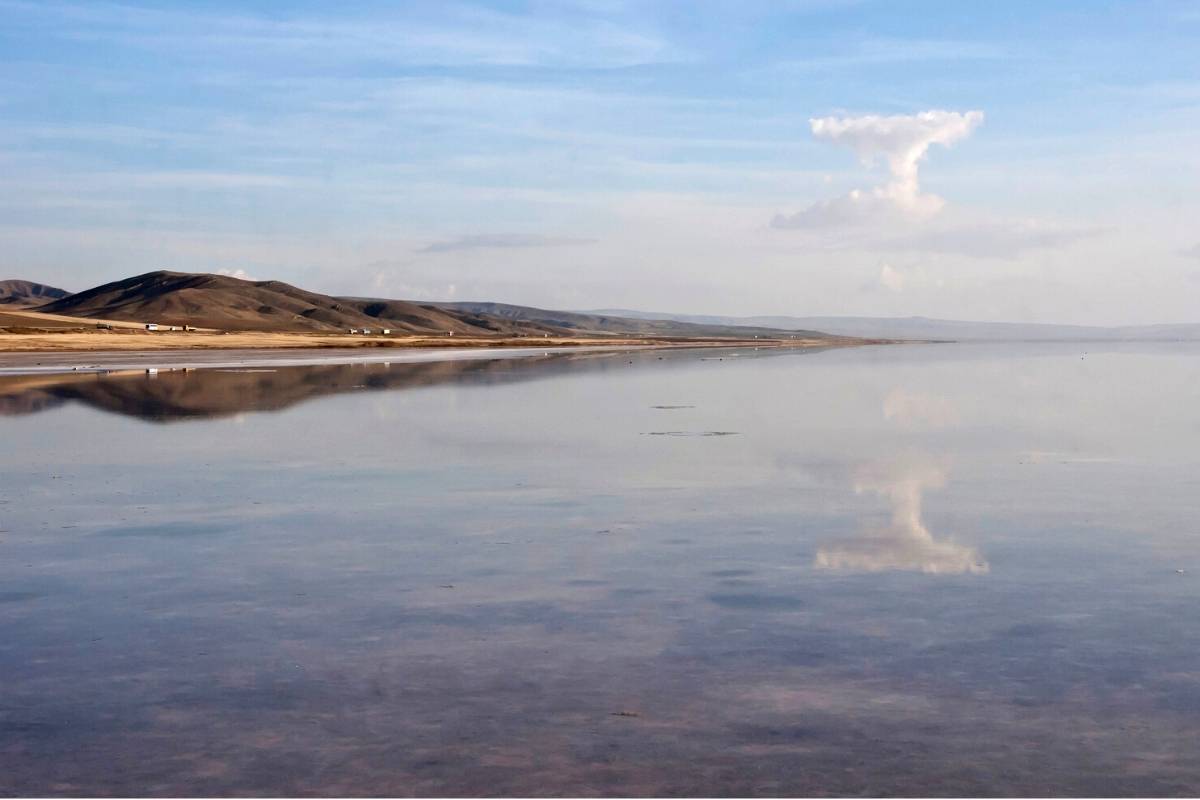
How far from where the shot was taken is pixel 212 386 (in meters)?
42.3

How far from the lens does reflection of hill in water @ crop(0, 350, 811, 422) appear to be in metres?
32.7

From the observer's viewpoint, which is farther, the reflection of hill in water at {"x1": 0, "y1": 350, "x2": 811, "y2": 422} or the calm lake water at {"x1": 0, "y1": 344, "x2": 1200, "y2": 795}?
the reflection of hill in water at {"x1": 0, "y1": 350, "x2": 811, "y2": 422}

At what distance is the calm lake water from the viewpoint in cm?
Answer: 673

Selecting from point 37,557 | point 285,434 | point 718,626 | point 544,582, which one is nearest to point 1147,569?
point 718,626

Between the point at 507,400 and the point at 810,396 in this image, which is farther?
the point at 810,396

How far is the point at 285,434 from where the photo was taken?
990 inches

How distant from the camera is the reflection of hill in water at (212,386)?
107 feet

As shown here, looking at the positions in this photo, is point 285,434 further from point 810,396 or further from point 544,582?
point 810,396

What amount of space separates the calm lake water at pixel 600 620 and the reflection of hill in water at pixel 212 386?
10534 millimetres

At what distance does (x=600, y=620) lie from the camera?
9781 millimetres

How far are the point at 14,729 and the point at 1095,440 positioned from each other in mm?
21262

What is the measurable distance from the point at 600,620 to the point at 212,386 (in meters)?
35.2

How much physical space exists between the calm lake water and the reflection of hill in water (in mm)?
10534

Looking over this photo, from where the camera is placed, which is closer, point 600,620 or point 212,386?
point 600,620
